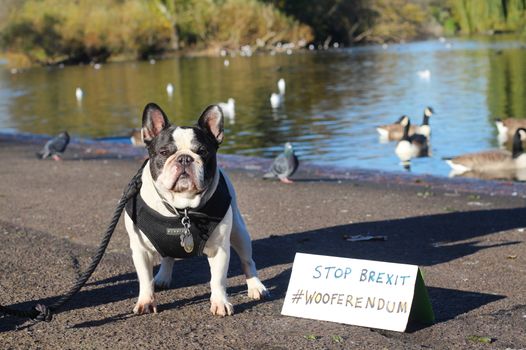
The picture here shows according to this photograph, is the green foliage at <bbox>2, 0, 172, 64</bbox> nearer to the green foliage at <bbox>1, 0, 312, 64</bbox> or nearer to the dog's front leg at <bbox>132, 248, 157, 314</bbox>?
the green foliage at <bbox>1, 0, 312, 64</bbox>

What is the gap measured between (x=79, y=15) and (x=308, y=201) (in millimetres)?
82746

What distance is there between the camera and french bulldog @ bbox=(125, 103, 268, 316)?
5.62 metres

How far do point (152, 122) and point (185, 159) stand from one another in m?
0.53

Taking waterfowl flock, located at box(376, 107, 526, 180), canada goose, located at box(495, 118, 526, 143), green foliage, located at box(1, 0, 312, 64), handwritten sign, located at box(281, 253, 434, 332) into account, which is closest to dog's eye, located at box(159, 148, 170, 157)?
handwritten sign, located at box(281, 253, 434, 332)

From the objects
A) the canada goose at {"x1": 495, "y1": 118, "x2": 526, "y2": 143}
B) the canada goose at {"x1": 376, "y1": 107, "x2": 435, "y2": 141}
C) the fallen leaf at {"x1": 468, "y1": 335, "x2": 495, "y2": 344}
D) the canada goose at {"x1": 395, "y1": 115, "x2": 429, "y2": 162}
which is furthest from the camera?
the canada goose at {"x1": 376, "y1": 107, "x2": 435, "y2": 141}

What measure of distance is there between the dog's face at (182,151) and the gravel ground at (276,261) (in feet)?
3.27

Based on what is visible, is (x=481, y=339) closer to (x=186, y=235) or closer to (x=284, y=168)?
(x=186, y=235)

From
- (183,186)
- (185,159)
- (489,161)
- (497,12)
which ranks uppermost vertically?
(497,12)

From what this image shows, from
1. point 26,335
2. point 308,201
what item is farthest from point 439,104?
point 26,335

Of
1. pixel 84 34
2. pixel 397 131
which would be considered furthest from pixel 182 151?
pixel 84 34

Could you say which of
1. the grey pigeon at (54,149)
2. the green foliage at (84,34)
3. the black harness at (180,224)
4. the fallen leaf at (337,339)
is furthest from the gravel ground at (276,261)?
the green foliage at (84,34)

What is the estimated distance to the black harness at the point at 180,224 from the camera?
5.90 m

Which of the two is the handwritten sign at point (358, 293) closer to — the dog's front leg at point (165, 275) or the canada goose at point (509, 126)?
the dog's front leg at point (165, 275)

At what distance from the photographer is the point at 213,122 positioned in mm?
5965
